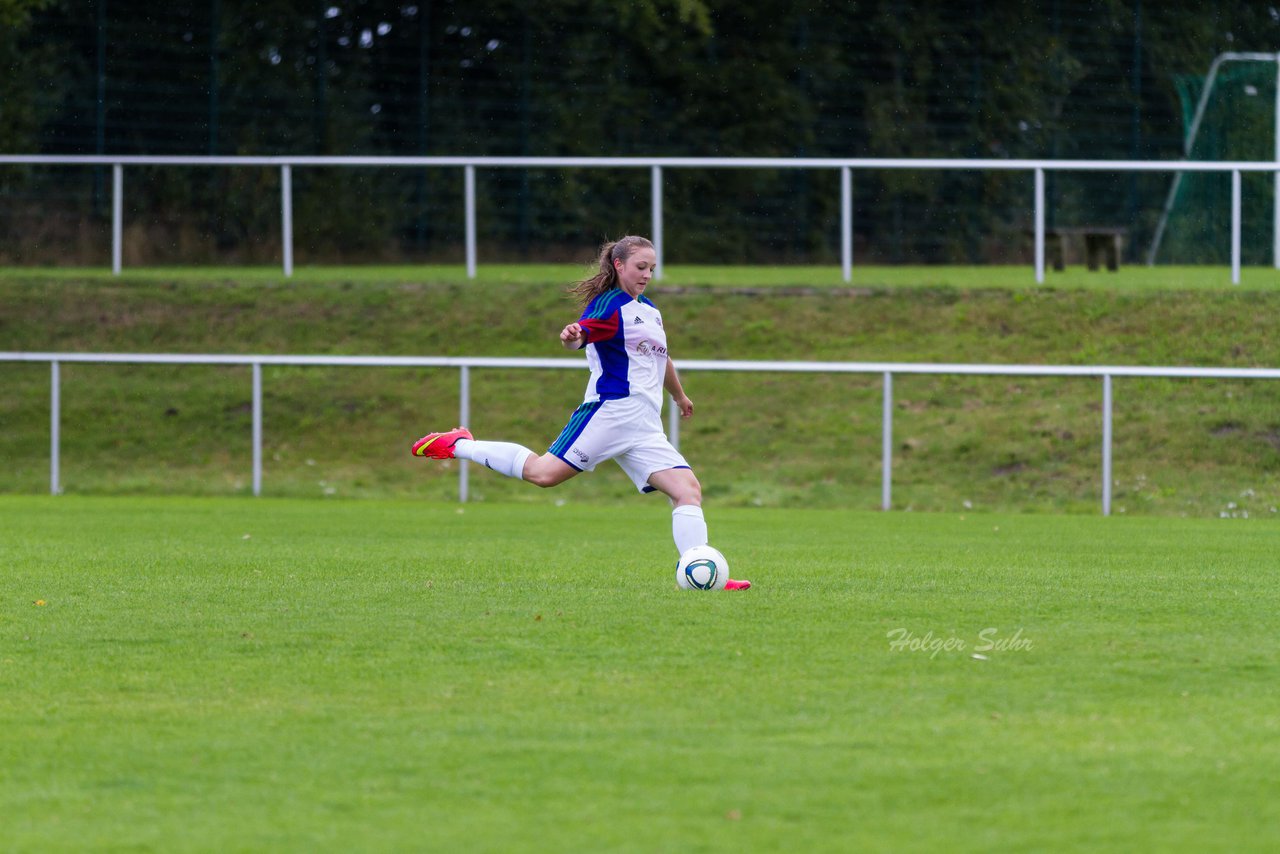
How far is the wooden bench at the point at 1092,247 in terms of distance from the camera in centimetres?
2297

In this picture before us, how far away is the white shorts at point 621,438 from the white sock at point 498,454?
34 cm

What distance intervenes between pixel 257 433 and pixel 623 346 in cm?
873

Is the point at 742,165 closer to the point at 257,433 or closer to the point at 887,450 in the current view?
the point at 887,450

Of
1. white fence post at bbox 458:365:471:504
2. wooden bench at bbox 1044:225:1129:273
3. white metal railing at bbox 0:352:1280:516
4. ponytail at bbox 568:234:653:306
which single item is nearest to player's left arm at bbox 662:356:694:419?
ponytail at bbox 568:234:653:306

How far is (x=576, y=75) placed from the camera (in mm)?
27391

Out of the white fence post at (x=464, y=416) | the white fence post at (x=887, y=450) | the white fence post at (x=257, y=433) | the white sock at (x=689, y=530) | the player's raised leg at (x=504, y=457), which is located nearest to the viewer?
the white sock at (x=689, y=530)

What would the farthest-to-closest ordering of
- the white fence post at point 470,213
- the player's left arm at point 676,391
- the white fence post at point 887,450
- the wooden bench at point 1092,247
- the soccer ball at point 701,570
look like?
the wooden bench at point 1092,247, the white fence post at point 470,213, the white fence post at point 887,450, the player's left arm at point 676,391, the soccer ball at point 701,570

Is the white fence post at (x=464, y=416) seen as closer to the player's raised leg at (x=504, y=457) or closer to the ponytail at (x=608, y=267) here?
the player's raised leg at (x=504, y=457)

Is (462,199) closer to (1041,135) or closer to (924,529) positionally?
(1041,135)

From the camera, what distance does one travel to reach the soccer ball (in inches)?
338

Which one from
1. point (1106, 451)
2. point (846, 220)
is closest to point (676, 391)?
point (1106, 451)

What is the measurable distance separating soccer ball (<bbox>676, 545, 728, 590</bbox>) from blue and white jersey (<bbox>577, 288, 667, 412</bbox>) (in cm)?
80

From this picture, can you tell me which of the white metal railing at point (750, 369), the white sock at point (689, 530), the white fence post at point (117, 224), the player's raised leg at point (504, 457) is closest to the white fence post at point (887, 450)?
the white metal railing at point (750, 369)

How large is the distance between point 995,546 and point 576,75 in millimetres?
16951
